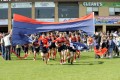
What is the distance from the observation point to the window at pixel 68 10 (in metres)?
69.1

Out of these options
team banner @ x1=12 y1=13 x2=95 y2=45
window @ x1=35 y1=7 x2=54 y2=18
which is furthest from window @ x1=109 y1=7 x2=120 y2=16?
team banner @ x1=12 y1=13 x2=95 y2=45

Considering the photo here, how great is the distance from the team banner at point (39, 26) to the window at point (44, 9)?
43709 millimetres

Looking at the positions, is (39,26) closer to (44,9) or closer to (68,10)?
(68,10)

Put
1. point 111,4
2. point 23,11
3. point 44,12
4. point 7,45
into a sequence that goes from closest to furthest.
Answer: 1. point 7,45
2. point 23,11
3. point 111,4
4. point 44,12

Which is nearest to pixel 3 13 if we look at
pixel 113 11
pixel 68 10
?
pixel 68 10

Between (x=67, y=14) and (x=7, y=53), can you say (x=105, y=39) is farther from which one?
(x=67, y=14)

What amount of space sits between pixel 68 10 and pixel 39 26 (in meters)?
44.0

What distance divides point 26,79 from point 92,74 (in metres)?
2.96

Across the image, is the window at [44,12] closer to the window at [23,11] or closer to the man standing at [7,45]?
the window at [23,11]

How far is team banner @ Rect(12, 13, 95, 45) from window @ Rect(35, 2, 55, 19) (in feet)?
143

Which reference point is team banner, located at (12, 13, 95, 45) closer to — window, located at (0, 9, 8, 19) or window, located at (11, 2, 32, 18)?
window, located at (11, 2, 32, 18)

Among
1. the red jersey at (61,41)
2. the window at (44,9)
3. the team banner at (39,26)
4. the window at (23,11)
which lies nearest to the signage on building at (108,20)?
the window at (44,9)

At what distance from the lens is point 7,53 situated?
25.8 metres

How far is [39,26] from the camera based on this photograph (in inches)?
998
